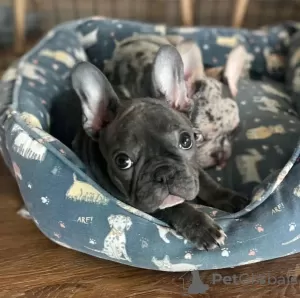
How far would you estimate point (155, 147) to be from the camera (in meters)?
1.65

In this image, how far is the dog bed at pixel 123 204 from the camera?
1650 mm

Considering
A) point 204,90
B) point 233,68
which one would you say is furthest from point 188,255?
point 233,68

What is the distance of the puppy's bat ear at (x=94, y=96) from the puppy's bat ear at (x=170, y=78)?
5.9 inches

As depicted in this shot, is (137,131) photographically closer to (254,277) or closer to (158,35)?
(254,277)

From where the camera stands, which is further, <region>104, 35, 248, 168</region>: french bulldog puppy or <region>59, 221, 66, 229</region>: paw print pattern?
<region>104, 35, 248, 168</region>: french bulldog puppy

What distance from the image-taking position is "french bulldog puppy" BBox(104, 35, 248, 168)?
6.82 ft

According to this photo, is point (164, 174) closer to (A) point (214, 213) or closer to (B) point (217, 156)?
(A) point (214, 213)

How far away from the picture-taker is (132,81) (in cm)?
222

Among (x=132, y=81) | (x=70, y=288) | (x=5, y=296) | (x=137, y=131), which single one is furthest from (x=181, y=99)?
(x=5, y=296)

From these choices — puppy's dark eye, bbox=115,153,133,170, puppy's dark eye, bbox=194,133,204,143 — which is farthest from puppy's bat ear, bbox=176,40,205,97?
puppy's dark eye, bbox=115,153,133,170

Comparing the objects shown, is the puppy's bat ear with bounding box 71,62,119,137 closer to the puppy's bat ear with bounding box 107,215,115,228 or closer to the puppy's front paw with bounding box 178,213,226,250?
the puppy's bat ear with bounding box 107,215,115,228

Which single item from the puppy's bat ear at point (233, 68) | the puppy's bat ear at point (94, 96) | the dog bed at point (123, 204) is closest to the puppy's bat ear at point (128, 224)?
the dog bed at point (123, 204)

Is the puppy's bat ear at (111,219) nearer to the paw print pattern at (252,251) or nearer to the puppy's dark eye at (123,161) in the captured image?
the puppy's dark eye at (123,161)

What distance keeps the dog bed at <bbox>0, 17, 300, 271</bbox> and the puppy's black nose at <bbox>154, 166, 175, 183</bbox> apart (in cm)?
15
